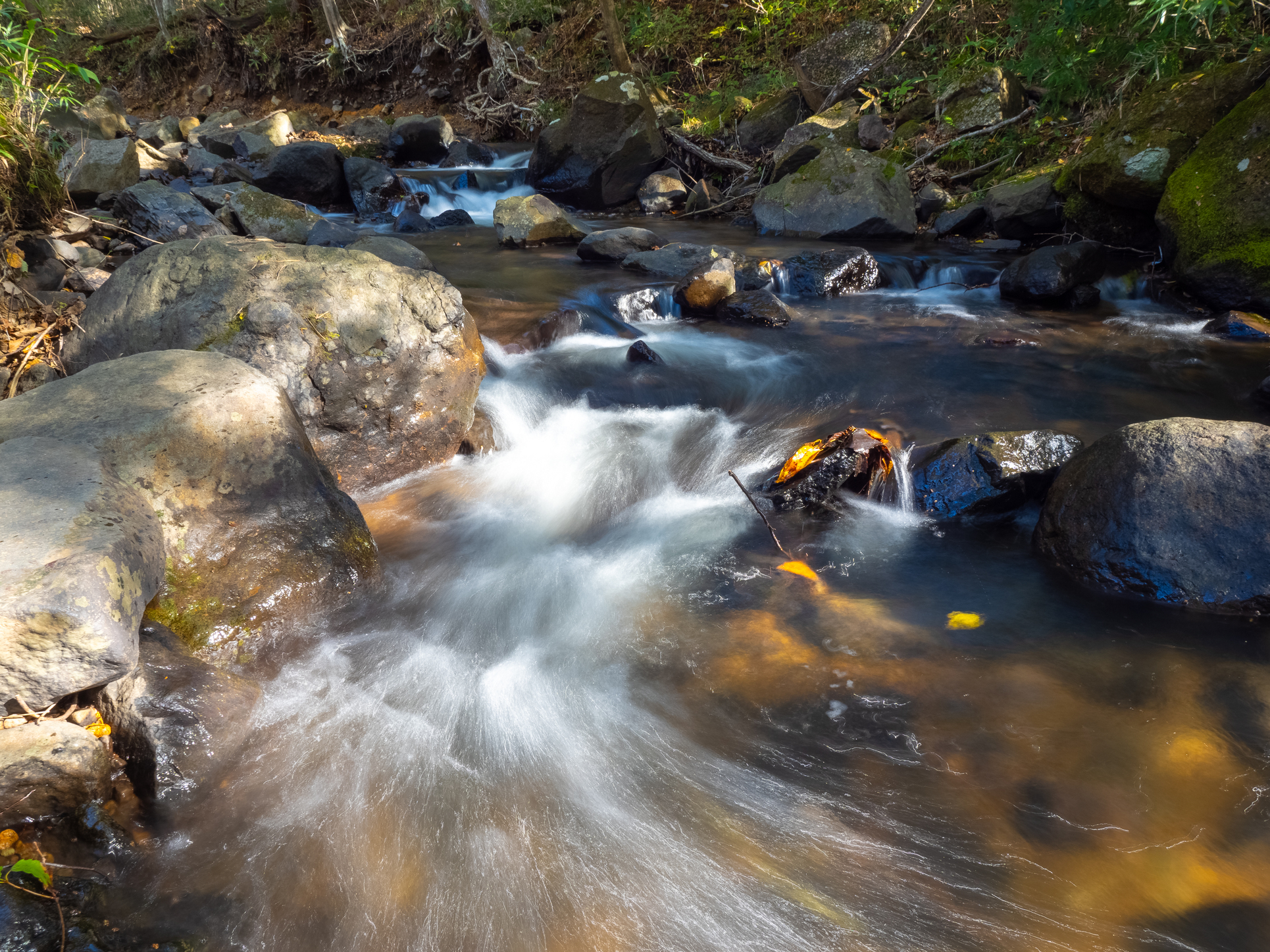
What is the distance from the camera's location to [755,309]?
7.33 meters

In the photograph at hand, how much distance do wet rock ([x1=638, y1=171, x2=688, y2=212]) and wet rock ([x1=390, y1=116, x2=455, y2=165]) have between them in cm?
586

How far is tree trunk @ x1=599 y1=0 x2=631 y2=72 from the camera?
14.5 m

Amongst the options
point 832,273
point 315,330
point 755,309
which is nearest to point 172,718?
point 315,330

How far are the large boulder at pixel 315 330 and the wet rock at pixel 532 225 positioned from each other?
572 centimetres

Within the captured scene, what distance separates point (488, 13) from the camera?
17.4 metres

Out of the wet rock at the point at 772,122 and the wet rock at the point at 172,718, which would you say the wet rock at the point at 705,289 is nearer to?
the wet rock at the point at 172,718

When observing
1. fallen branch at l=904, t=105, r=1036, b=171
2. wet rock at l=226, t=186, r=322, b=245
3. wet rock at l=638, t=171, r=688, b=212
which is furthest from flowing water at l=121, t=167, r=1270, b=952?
wet rock at l=638, t=171, r=688, b=212

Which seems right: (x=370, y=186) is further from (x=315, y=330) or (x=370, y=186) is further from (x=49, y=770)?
(x=49, y=770)

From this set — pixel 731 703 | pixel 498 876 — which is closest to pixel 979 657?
pixel 731 703

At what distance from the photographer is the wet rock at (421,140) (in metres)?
15.8

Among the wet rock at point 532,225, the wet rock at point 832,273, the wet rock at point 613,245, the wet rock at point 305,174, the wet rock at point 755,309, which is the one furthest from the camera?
the wet rock at point 305,174

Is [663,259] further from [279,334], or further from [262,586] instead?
[262,586]

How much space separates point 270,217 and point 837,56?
952 centimetres

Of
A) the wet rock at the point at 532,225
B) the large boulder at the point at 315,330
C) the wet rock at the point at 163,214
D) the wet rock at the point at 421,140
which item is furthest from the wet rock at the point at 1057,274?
the wet rock at the point at 421,140
